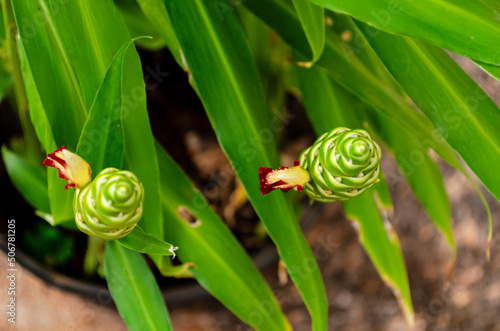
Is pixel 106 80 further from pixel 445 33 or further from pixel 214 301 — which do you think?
pixel 214 301

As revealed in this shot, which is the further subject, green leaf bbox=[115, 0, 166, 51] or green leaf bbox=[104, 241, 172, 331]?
green leaf bbox=[115, 0, 166, 51]

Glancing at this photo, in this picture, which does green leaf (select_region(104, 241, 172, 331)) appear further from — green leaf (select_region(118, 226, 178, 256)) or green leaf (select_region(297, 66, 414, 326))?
green leaf (select_region(297, 66, 414, 326))

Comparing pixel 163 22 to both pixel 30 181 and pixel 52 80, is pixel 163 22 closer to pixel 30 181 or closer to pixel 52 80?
pixel 52 80

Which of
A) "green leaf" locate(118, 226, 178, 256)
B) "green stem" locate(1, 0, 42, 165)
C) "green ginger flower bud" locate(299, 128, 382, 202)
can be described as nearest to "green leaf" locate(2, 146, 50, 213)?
"green stem" locate(1, 0, 42, 165)

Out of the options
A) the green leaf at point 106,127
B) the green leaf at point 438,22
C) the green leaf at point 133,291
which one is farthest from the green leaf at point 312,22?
the green leaf at point 133,291

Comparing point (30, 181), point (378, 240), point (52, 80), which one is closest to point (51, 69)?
point (52, 80)

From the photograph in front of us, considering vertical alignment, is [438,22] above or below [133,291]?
above
